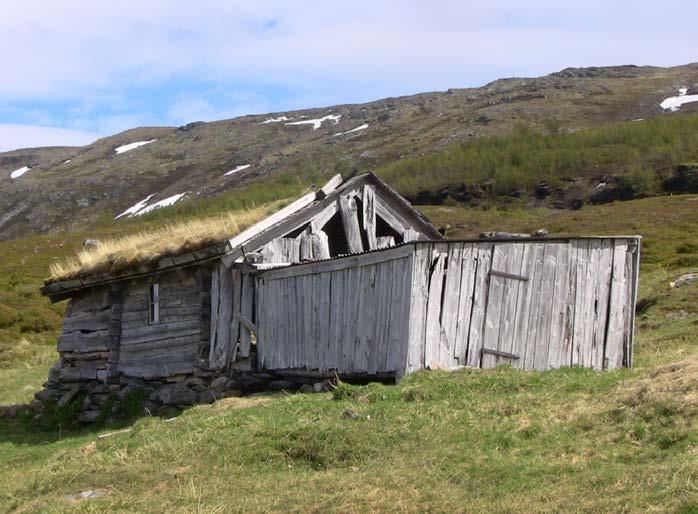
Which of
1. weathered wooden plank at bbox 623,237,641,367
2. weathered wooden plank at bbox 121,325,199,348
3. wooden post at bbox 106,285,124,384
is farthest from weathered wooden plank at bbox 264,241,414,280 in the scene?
wooden post at bbox 106,285,124,384

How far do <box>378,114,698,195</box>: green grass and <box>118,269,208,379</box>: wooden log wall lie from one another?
4380 centimetres

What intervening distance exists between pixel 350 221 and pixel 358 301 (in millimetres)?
4393

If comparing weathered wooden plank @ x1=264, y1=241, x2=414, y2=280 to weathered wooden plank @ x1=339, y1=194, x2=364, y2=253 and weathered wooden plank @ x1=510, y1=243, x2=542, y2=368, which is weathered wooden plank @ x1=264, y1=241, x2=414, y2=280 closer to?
weathered wooden plank @ x1=510, y1=243, x2=542, y2=368

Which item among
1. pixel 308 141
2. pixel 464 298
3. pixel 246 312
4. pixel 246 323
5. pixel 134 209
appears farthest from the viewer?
pixel 308 141

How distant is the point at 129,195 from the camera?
111m

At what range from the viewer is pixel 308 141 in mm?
123000

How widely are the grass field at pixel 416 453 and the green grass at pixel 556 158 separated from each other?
48651 millimetres

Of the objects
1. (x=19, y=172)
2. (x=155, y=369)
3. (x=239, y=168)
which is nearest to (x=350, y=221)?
(x=155, y=369)

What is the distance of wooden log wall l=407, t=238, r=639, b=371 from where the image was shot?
14375mm

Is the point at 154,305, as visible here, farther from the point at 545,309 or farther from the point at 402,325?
the point at 545,309

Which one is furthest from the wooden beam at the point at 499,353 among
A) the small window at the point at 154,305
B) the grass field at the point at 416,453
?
the small window at the point at 154,305

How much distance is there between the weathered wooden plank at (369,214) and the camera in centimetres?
1994

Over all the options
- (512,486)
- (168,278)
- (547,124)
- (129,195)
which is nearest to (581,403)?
(512,486)

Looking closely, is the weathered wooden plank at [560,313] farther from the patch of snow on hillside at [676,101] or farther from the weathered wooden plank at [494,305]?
the patch of snow on hillside at [676,101]
